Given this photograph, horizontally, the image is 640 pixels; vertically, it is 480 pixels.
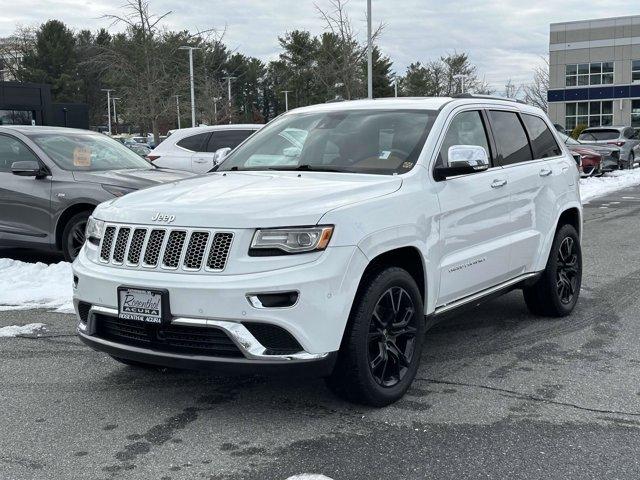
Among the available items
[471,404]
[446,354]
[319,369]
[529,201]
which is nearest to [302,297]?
[319,369]

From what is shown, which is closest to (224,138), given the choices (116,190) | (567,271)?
(116,190)

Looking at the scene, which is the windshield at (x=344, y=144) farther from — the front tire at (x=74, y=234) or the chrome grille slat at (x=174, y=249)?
the front tire at (x=74, y=234)

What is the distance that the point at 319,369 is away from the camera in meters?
3.79

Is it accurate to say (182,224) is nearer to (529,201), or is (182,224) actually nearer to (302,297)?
(302,297)

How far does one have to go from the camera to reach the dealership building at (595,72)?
6400 centimetres

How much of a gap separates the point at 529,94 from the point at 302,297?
76.9 metres

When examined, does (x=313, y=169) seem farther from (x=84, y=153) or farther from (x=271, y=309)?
(x=84, y=153)

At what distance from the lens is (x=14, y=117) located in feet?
93.7

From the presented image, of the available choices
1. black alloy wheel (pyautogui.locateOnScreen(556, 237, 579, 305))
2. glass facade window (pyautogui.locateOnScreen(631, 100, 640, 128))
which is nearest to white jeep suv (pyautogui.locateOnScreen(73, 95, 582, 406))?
black alloy wheel (pyautogui.locateOnScreen(556, 237, 579, 305))

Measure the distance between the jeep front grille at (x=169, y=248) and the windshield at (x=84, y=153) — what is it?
4.93m

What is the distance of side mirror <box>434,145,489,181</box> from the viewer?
4.63m

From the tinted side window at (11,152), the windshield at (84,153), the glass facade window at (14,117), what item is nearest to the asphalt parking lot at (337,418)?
the windshield at (84,153)

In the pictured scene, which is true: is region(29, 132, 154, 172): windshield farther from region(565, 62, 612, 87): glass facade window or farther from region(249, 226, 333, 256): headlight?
region(565, 62, 612, 87): glass facade window

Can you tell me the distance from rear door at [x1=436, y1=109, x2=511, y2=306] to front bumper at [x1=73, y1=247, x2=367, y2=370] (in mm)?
1016
